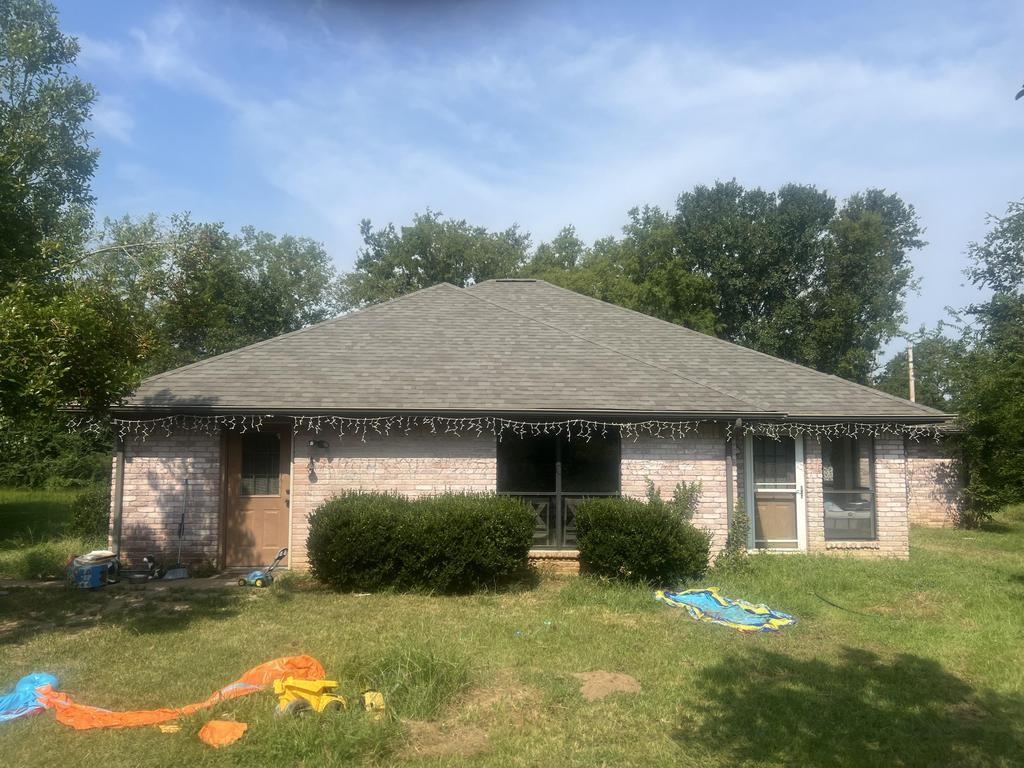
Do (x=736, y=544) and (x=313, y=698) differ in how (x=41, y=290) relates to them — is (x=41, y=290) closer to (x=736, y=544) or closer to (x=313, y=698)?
(x=313, y=698)

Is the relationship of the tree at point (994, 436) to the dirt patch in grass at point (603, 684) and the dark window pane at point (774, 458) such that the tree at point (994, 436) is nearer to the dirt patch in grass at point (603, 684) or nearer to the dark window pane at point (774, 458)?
the dark window pane at point (774, 458)

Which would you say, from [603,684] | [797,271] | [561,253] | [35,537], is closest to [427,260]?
[561,253]

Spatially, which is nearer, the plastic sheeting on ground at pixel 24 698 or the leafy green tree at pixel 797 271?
the plastic sheeting on ground at pixel 24 698

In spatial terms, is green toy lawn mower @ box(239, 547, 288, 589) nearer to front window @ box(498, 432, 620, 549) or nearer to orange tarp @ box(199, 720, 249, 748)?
front window @ box(498, 432, 620, 549)

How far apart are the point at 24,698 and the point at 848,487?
39.3ft

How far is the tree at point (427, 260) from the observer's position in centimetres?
3706

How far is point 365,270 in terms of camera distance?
38281mm

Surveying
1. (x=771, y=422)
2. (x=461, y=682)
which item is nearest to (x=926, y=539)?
(x=771, y=422)

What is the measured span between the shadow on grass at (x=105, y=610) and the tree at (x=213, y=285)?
2977 mm

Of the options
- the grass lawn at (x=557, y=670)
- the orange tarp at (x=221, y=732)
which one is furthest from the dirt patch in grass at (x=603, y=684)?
the orange tarp at (x=221, y=732)

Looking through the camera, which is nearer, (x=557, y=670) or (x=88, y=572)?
(x=557, y=670)

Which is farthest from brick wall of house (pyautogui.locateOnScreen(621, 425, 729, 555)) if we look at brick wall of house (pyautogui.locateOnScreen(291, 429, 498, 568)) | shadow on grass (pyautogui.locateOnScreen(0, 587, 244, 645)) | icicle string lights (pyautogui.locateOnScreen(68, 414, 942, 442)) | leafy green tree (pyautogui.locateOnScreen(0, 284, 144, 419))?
leafy green tree (pyautogui.locateOnScreen(0, 284, 144, 419))

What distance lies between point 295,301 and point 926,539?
96.6 ft

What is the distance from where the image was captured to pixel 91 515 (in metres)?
13.5
